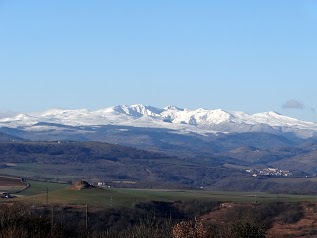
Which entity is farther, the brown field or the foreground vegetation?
the brown field

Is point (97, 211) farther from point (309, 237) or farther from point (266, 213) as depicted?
point (309, 237)

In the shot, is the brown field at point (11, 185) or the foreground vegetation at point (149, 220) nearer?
the foreground vegetation at point (149, 220)

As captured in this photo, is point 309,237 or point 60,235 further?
point 309,237

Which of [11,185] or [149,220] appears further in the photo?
[11,185]

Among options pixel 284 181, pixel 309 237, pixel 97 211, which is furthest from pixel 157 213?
pixel 284 181

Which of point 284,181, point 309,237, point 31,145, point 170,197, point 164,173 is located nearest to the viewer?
point 309,237

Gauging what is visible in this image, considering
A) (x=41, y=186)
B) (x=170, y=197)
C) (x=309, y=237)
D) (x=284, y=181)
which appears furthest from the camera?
(x=284, y=181)

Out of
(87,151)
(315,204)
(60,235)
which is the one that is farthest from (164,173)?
(60,235)

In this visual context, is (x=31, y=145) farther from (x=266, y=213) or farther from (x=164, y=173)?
(x=266, y=213)

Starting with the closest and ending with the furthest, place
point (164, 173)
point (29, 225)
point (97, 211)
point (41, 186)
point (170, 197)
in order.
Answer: point (29, 225) < point (97, 211) < point (170, 197) < point (41, 186) < point (164, 173)
